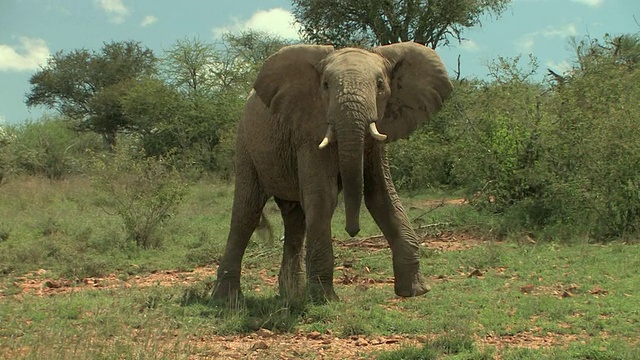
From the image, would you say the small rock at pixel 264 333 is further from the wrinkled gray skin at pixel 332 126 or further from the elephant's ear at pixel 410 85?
the elephant's ear at pixel 410 85

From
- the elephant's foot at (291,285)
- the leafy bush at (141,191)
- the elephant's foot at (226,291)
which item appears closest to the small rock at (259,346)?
the elephant's foot at (291,285)

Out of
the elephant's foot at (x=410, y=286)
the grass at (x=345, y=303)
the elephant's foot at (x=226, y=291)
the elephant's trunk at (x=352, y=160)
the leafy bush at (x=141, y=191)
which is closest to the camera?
the grass at (x=345, y=303)

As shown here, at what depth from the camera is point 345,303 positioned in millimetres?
6465

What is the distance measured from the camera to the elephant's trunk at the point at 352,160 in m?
5.64

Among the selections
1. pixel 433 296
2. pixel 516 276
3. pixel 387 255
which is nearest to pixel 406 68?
pixel 433 296

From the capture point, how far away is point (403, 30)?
936 inches

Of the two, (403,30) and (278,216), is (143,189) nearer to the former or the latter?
(278,216)

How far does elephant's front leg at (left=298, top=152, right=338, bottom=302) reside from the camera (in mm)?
6348

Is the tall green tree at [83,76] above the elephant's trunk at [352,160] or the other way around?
above

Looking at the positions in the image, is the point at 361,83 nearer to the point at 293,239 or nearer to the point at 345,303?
the point at 345,303

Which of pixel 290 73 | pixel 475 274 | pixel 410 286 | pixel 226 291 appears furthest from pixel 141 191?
pixel 410 286

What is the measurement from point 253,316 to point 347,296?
998 millimetres

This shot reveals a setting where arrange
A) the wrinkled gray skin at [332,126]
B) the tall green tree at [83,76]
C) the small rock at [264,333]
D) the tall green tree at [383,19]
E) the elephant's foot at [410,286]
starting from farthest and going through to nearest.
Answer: the tall green tree at [83,76], the tall green tree at [383,19], the elephant's foot at [410,286], the wrinkled gray skin at [332,126], the small rock at [264,333]

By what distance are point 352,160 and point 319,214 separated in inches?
31.7
